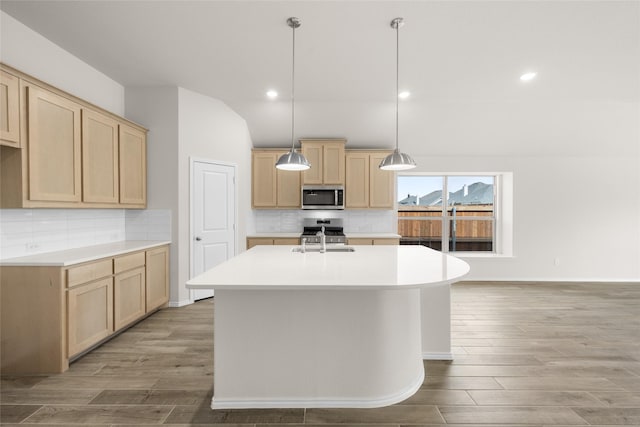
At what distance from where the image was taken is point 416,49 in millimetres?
3328

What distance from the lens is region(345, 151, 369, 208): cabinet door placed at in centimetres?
555

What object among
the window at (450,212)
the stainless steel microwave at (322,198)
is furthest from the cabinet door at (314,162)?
the window at (450,212)

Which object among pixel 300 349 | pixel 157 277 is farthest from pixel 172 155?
pixel 300 349

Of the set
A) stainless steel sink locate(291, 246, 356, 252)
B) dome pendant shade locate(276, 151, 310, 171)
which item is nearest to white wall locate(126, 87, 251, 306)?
stainless steel sink locate(291, 246, 356, 252)

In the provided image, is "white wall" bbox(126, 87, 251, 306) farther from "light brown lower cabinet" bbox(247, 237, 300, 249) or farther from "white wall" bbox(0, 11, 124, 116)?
"light brown lower cabinet" bbox(247, 237, 300, 249)

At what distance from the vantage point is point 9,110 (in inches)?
96.4

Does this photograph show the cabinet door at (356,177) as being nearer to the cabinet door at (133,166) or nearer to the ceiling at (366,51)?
the ceiling at (366,51)

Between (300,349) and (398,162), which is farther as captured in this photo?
(398,162)

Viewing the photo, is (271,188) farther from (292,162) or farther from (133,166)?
(292,162)

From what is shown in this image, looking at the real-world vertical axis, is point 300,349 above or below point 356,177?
below

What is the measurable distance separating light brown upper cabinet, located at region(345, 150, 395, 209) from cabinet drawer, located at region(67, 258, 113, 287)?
11.4 ft

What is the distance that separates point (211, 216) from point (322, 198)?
5.63 ft

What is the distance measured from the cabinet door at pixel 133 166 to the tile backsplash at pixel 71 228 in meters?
0.31

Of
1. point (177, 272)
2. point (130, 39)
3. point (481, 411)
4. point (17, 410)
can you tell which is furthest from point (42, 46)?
point (481, 411)
